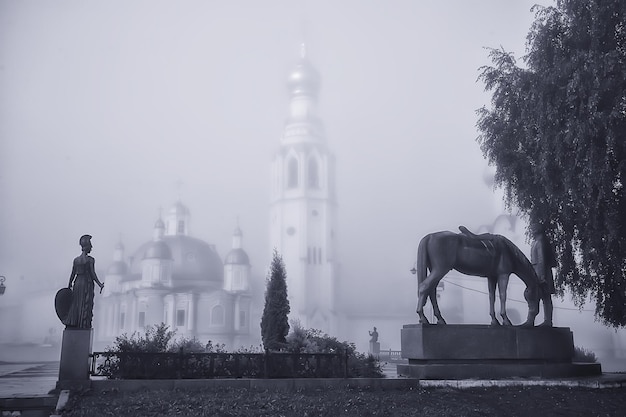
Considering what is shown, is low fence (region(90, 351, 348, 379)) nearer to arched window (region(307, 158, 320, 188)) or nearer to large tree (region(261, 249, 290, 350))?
large tree (region(261, 249, 290, 350))

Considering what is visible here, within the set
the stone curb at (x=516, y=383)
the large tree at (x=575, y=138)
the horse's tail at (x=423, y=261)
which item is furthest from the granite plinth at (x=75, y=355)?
the large tree at (x=575, y=138)

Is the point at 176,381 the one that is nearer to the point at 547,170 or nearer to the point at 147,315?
the point at 547,170

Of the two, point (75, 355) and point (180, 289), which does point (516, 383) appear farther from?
point (180, 289)

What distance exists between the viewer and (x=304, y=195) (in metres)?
47.8

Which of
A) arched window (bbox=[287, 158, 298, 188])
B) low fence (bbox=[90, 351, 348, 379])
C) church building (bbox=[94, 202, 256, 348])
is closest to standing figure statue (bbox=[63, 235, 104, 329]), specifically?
low fence (bbox=[90, 351, 348, 379])

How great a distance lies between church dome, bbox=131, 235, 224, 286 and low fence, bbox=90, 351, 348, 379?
1478 inches

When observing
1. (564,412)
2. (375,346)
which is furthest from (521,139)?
(375,346)

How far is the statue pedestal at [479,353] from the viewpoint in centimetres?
1059

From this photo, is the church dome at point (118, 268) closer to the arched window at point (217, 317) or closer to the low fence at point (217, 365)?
the arched window at point (217, 317)

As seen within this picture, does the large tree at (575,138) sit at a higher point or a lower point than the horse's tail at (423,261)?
higher

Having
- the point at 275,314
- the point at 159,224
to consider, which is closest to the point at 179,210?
the point at 159,224

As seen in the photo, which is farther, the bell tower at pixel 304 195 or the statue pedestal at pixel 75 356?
the bell tower at pixel 304 195

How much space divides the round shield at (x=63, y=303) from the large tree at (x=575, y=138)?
879cm

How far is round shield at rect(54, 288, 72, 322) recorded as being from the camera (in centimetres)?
988
